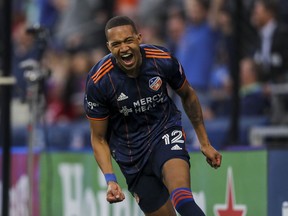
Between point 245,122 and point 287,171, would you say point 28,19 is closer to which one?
point 245,122

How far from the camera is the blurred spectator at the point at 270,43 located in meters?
11.7

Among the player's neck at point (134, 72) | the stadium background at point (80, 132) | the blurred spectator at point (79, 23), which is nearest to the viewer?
the player's neck at point (134, 72)

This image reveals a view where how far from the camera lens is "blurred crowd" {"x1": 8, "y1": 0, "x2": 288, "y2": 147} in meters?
11.7

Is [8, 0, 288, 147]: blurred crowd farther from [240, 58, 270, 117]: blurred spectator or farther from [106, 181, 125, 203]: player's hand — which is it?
[106, 181, 125, 203]: player's hand

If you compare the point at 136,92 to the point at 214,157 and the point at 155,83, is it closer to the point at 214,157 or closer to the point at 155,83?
the point at 155,83

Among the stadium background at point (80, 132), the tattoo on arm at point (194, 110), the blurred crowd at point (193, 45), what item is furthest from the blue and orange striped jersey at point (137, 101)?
the blurred crowd at point (193, 45)

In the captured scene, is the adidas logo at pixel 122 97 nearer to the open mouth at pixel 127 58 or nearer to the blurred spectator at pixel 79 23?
the open mouth at pixel 127 58

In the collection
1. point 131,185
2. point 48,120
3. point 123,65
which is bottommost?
point 131,185

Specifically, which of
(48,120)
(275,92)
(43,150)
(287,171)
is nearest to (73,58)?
(48,120)

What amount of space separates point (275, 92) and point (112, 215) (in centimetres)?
249

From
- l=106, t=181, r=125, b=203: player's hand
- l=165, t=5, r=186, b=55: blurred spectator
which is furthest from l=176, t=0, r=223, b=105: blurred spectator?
l=106, t=181, r=125, b=203: player's hand

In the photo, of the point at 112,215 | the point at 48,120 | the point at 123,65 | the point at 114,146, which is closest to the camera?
the point at 123,65

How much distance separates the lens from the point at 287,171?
9305 millimetres

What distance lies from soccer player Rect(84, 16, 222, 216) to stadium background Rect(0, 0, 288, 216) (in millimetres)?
1567
